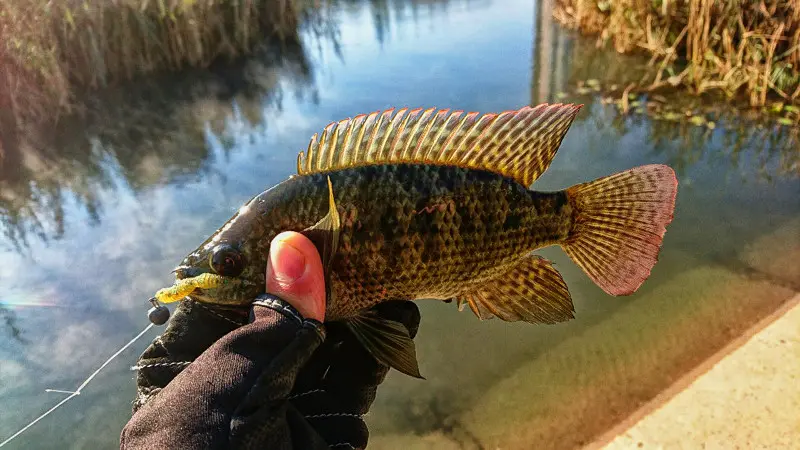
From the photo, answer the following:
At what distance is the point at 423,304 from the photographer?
14.2 ft

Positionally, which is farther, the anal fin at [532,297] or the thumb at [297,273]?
the anal fin at [532,297]

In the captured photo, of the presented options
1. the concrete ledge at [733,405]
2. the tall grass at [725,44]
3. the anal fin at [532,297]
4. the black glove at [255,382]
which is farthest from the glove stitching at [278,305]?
the tall grass at [725,44]

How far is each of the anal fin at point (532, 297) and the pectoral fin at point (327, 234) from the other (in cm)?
65

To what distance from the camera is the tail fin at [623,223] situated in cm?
205

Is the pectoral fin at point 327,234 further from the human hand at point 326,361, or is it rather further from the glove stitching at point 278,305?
the glove stitching at point 278,305

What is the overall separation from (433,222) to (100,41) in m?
7.69

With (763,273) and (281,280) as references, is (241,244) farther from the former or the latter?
(763,273)

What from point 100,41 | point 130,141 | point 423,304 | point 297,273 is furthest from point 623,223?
point 100,41

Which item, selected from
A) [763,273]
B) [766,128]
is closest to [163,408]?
[763,273]

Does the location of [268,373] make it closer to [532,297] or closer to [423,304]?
[532,297]

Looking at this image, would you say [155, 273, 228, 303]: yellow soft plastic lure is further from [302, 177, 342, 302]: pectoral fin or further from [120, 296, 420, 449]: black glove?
[302, 177, 342, 302]: pectoral fin

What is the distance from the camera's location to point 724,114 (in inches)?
271

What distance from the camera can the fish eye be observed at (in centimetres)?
180

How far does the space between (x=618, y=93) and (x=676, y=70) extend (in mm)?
1364
